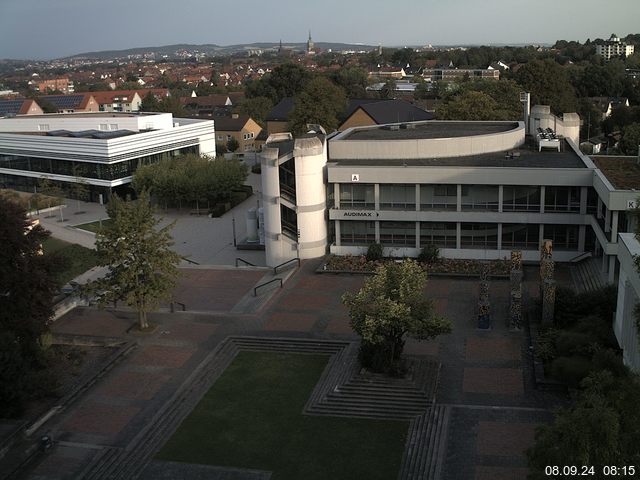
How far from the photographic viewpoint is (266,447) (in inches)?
841

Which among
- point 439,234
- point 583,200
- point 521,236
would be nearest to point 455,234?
point 439,234

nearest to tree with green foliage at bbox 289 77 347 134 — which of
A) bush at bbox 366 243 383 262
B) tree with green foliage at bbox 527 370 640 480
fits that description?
bush at bbox 366 243 383 262

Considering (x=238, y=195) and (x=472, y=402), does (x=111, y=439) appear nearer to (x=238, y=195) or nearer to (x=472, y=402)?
(x=472, y=402)

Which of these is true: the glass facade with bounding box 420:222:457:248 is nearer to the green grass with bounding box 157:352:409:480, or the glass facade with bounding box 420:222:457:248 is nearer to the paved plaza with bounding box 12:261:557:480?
the paved plaza with bounding box 12:261:557:480

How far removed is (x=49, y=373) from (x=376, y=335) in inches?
444

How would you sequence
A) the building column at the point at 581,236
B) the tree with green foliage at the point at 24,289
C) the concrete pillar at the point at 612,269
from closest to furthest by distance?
the tree with green foliage at the point at 24,289, the concrete pillar at the point at 612,269, the building column at the point at 581,236

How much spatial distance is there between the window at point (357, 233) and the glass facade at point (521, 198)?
7221 mm

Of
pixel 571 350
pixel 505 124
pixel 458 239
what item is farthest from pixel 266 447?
pixel 505 124

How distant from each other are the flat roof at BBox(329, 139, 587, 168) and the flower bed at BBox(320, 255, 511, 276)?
210 inches

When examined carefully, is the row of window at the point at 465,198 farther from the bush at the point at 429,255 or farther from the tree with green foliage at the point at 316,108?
the tree with green foliage at the point at 316,108

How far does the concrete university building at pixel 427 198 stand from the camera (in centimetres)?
3694

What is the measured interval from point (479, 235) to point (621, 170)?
7773 mm

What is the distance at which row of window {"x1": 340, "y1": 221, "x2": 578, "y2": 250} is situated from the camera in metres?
37.5

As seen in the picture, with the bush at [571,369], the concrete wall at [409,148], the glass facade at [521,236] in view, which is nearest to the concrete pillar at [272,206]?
the concrete wall at [409,148]
